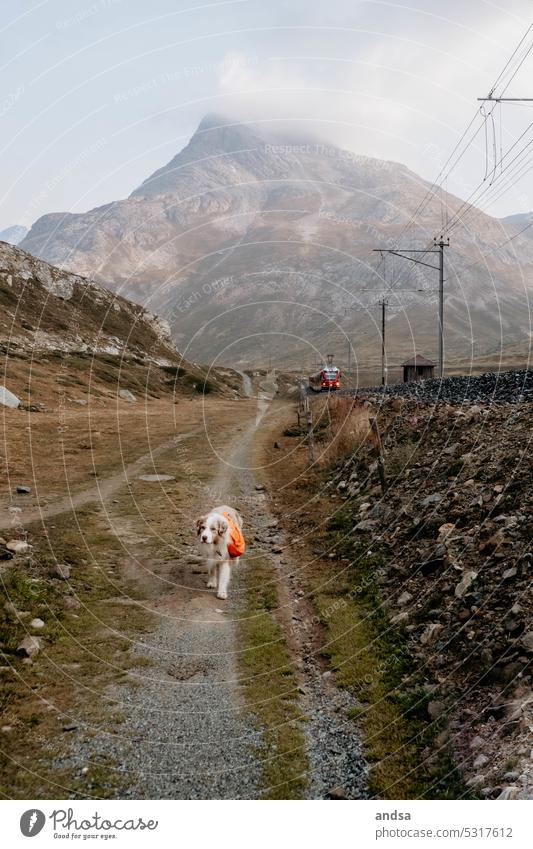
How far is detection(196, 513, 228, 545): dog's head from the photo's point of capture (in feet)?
44.2

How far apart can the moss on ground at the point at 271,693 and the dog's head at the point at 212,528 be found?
1.84 meters

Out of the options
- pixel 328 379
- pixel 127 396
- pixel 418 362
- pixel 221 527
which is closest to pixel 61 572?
pixel 221 527

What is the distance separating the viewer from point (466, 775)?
6.96 meters

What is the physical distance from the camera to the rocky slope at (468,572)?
7.52m

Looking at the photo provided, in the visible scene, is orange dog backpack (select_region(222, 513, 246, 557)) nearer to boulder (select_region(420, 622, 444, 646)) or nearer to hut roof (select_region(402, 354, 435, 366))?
boulder (select_region(420, 622, 444, 646))

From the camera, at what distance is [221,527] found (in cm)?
1403

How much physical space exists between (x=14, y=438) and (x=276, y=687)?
2775 centimetres

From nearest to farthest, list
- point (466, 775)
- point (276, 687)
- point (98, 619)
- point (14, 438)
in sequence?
1. point (466, 775)
2. point (276, 687)
3. point (98, 619)
4. point (14, 438)

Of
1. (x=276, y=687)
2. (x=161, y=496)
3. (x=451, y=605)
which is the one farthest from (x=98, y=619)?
(x=161, y=496)

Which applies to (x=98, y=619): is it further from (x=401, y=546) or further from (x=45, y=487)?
(x=45, y=487)

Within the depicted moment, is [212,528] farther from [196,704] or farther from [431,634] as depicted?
[431,634]

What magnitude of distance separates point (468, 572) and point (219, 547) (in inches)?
241

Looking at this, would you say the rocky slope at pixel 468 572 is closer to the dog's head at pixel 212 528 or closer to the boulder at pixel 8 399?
the dog's head at pixel 212 528

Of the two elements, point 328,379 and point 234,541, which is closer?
point 234,541
